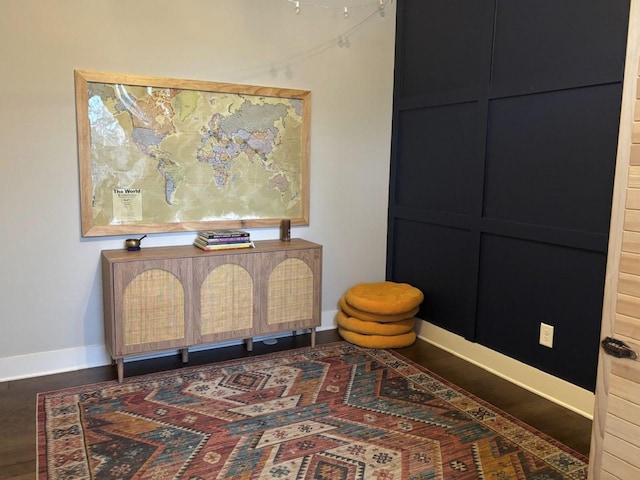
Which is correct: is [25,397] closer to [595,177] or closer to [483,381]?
[483,381]

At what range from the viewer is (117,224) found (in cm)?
316

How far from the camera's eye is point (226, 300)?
124 inches

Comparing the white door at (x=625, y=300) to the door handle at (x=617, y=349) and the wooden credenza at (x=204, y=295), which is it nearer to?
the door handle at (x=617, y=349)

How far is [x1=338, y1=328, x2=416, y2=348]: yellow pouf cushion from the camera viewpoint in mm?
3518

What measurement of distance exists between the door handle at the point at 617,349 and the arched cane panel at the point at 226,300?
2.16 metres

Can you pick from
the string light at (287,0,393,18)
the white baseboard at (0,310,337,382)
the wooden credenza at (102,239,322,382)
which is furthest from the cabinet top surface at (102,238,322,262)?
the string light at (287,0,393,18)

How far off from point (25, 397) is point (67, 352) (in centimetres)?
40

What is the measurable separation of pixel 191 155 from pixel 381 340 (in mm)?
1718

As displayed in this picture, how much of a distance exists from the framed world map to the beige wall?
8cm

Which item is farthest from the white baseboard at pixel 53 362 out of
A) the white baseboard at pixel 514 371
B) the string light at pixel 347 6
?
the string light at pixel 347 6

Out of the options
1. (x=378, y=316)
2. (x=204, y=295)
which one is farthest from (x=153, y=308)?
(x=378, y=316)

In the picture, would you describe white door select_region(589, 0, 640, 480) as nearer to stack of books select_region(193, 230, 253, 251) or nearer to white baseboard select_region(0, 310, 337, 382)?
stack of books select_region(193, 230, 253, 251)

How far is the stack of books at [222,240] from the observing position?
3.21 m

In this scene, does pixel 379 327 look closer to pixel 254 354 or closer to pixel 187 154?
pixel 254 354
